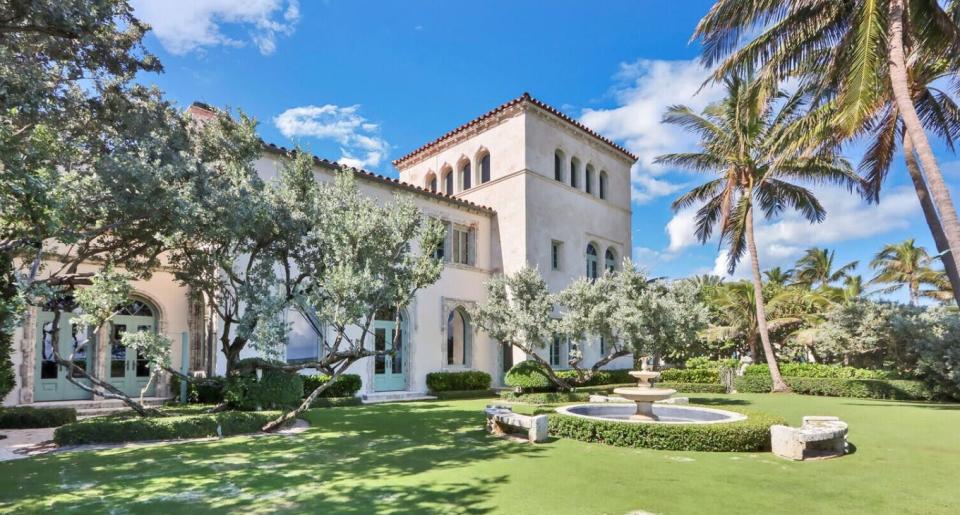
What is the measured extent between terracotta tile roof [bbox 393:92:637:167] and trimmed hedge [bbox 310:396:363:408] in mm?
14280

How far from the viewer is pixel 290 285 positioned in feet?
42.2

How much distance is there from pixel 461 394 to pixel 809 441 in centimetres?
1422

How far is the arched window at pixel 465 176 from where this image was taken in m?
28.2

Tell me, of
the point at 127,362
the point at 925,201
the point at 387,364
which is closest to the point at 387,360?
the point at 387,364

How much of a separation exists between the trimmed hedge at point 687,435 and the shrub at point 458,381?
38.2ft

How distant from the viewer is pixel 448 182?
29281 millimetres

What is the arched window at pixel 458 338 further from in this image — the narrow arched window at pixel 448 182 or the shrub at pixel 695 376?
the shrub at pixel 695 376

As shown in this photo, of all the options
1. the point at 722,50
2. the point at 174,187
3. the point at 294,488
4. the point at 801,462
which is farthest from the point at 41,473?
the point at 722,50

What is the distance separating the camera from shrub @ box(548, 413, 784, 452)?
1043 cm

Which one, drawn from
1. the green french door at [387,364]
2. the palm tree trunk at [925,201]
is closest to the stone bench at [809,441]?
the palm tree trunk at [925,201]

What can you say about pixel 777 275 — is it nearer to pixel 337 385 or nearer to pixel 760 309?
pixel 760 309

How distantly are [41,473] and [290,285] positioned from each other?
559cm

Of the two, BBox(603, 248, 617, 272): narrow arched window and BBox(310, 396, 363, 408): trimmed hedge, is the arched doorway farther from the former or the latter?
BBox(603, 248, 617, 272): narrow arched window

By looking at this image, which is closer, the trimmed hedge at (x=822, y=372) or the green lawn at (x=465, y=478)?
the green lawn at (x=465, y=478)
